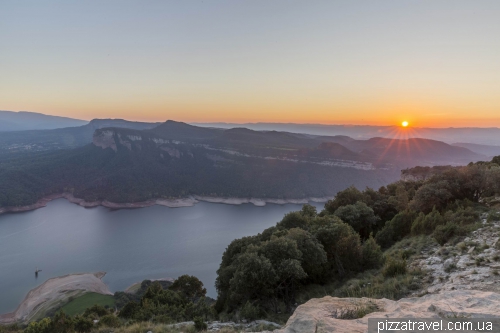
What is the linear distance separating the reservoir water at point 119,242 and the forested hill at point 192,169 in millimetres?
9897

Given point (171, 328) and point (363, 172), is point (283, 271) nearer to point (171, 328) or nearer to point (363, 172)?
point (171, 328)

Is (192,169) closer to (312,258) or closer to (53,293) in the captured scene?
(53,293)

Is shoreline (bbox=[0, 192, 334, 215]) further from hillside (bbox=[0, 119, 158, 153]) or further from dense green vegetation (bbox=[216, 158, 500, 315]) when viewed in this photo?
hillside (bbox=[0, 119, 158, 153])

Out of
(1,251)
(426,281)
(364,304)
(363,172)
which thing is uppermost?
(364,304)

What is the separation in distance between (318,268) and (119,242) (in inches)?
1580

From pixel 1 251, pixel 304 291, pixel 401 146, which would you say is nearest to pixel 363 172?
pixel 401 146

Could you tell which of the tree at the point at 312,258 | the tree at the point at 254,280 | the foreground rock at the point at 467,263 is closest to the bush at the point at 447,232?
the foreground rock at the point at 467,263

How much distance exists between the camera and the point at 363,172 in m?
75.0

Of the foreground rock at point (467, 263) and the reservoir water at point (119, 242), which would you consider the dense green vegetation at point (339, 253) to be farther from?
the reservoir water at point (119, 242)

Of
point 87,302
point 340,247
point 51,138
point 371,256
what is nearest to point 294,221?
point 340,247

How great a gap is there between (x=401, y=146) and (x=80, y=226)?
Result: 10118 cm

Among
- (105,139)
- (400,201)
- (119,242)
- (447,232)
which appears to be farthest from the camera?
(105,139)

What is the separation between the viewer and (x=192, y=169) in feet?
294

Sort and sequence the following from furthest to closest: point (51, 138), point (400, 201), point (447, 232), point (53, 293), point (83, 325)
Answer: point (51, 138), point (53, 293), point (400, 201), point (447, 232), point (83, 325)
